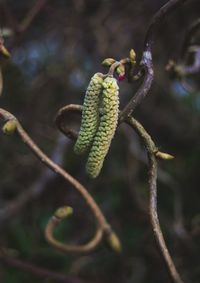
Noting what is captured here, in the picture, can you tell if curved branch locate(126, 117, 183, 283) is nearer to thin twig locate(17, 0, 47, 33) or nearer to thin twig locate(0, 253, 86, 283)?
thin twig locate(0, 253, 86, 283)

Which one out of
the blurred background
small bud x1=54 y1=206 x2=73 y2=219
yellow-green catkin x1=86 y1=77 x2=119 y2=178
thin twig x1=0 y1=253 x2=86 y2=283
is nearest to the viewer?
yellow-green catkin x1=86 y1=77 x2=119 y2=178

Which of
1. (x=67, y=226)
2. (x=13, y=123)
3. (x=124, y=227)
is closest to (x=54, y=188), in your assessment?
(x=67, y=226)

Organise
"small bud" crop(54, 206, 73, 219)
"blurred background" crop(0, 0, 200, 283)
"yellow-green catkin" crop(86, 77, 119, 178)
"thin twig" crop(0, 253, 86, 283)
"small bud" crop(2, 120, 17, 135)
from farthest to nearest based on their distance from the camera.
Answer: "blurred background" crop(0, 0, 200, 283)
"thin twig" crop(0, 253, 86, 283)
"small bud" crop(54, 206, 73, 219)
"small bud" crop(2, 120, 17, 135)
"yellow-green catkin" crop(86, 77, 119, 178)

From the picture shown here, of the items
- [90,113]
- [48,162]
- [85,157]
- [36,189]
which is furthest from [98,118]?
Result: [85,157]

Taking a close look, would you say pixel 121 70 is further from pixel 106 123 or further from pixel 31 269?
pixel 31 269

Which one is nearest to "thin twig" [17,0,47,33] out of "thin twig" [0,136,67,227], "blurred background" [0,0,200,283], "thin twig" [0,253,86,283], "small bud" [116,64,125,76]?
"blurred background" [0,0,200,283]

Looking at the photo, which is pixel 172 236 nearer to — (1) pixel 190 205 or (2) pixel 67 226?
(1) pixel 190 205

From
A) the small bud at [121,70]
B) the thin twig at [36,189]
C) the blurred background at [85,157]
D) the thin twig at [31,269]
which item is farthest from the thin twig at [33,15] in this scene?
the small bud at [121,70]
